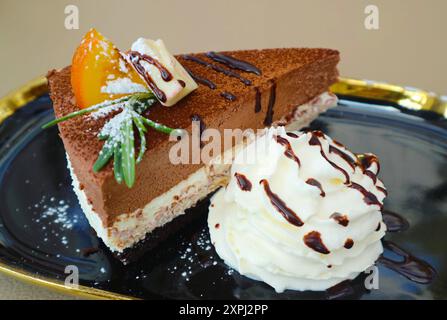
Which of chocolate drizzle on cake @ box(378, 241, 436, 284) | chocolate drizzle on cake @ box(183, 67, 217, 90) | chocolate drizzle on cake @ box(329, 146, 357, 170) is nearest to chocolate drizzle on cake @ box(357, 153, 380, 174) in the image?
chocolate drizzle on cake @ box(329, 146, 357, 170)

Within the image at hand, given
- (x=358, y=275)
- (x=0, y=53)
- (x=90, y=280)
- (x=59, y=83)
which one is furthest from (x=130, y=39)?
(x=358, y=275)

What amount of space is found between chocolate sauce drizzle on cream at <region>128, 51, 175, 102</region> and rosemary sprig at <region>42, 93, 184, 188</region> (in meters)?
0.06

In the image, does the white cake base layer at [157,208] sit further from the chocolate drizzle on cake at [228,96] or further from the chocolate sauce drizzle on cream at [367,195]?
the chocolate sauce drizzle on cream at [367,195]

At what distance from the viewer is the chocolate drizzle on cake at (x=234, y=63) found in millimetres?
2263

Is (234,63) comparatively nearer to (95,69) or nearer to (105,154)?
(95,69)

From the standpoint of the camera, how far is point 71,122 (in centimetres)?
193

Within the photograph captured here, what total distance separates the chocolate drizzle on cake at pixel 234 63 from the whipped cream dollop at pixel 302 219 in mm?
439

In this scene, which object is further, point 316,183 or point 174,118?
point 174,118

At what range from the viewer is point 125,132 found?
5.86 feet

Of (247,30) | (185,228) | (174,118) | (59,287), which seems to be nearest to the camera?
(59,287)

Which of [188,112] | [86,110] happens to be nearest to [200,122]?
[188,112]

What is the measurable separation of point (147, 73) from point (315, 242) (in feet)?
2.73

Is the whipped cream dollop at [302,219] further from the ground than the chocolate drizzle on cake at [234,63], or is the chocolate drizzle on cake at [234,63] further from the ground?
the chocolate drizzle on cake at [234,63]

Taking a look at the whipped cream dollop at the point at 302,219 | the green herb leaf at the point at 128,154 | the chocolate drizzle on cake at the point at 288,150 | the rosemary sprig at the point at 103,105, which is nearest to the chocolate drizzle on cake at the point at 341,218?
the whipped cream dollop at the point at 302,219
